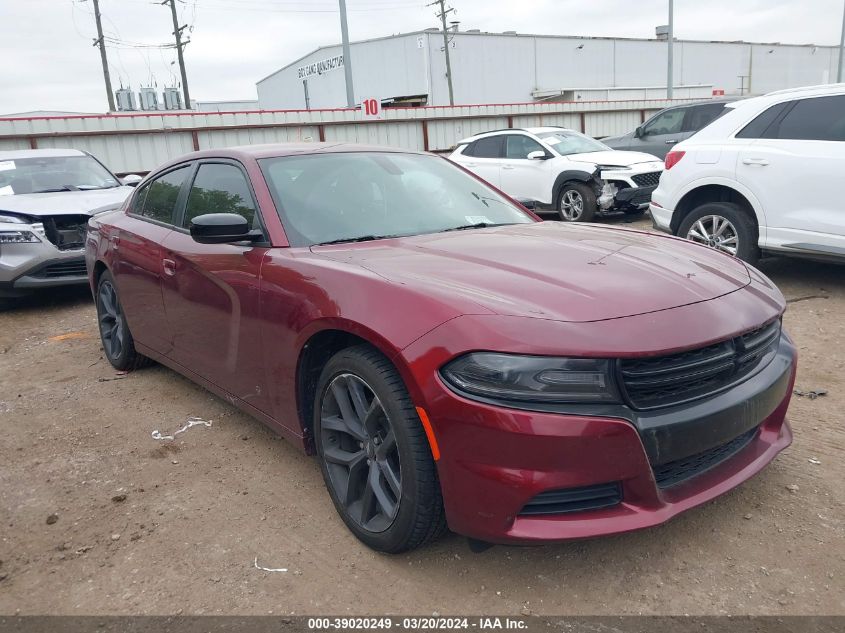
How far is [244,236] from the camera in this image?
3002 mm

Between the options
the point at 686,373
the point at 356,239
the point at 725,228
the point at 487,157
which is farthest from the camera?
the point at 487,157

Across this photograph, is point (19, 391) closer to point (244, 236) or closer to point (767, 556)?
point (244, 236)

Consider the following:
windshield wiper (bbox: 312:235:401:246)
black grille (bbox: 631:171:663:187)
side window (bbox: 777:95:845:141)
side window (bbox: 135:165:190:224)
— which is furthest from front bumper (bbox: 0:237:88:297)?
black grille (bbox: 631:171:663:187)

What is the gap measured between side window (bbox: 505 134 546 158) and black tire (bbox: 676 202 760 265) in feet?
15.7

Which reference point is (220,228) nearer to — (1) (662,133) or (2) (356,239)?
(2) (356,239)

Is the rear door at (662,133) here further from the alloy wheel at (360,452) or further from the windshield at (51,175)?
the alloy wheel at (360,452)

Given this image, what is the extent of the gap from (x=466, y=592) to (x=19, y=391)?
3.80 meters

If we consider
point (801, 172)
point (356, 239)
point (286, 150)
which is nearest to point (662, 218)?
point (801, 172)

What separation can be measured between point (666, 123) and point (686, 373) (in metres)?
11.5

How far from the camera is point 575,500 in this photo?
2.08 metres

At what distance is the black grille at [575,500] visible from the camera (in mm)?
2068

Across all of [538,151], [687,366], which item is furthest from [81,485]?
[538,151]

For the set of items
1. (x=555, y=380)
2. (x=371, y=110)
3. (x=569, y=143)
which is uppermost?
(x=371, y=110)

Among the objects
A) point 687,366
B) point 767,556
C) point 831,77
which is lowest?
point 767,556
